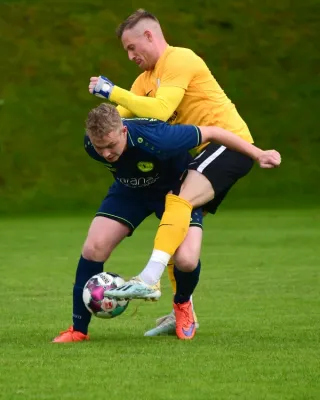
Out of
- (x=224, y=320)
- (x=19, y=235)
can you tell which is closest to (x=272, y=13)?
(x=19, y=235)

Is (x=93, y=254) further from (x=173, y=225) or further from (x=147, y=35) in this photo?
(x=147, y=35)

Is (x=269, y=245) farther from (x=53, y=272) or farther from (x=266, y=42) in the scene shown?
(x=266, y=42)

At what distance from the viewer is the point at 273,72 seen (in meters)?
24.0

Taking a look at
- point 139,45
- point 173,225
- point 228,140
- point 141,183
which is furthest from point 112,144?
point 139,45

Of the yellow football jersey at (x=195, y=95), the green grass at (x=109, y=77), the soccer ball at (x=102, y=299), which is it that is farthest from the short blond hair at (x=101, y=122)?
the green grass at (x=109, y=77)

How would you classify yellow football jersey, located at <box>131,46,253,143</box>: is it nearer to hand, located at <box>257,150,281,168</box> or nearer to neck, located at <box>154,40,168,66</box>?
neck, located at <box>154,40,168,66</box>

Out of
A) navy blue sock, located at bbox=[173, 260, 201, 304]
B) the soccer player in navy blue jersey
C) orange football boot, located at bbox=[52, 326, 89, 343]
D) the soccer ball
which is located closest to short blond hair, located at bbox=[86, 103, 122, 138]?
the soccer player in navy blue jersey

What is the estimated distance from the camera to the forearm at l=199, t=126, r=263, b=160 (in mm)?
6695

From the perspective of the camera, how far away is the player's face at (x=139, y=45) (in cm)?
705

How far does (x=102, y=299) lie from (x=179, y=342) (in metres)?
0.54

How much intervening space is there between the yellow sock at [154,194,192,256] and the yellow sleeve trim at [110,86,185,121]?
19.4 inches

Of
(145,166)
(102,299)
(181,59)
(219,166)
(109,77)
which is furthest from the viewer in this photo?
(109,77)

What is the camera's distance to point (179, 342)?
6.66 metres

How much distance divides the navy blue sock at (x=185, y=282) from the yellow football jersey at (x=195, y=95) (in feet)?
2.98
